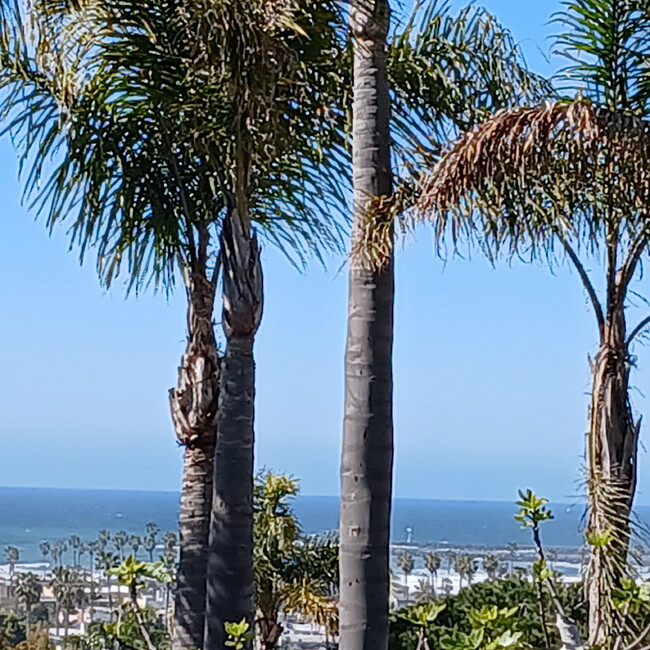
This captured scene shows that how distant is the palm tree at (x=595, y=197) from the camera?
402cm

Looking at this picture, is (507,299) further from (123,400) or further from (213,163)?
(123,400)

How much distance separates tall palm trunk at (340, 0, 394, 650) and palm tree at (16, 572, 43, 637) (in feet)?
61.7

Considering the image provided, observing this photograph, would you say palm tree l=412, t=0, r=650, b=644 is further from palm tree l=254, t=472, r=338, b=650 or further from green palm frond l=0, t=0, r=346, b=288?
palm tree l=254, t=472, r=338, b=650

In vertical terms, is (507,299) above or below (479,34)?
below

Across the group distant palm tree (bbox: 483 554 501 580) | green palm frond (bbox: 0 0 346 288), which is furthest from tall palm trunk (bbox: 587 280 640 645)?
distant palm tree (bbox: 483 554 501 580)

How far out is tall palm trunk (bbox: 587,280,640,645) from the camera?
423 cm

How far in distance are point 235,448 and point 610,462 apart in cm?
187

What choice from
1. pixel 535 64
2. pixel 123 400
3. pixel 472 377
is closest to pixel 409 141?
pixel 535 64

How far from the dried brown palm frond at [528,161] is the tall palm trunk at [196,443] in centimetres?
215

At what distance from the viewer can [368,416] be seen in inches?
144

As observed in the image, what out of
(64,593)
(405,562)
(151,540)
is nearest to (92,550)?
(151,540)

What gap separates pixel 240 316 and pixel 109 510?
94.0 m

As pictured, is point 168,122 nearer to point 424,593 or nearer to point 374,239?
point 374,239

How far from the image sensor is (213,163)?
5227 mm
